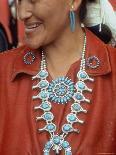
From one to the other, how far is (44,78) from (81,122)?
0.25m

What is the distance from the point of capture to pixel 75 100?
6.79 ft

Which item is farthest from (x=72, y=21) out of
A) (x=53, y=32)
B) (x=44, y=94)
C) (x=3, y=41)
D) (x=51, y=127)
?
(x=3, y=41)

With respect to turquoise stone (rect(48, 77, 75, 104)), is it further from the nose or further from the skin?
the nose

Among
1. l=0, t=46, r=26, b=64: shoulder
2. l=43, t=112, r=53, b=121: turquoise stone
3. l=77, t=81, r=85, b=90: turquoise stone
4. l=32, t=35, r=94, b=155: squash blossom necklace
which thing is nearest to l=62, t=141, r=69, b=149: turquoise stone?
l=32, t=35, r=94, b=155: squash blossom necklace

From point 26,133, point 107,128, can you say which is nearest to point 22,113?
point 26,133

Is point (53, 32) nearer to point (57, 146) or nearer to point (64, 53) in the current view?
point (64, 53)

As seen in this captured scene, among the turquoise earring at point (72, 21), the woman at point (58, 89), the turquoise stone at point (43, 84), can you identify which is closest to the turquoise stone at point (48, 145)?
the woman at point (58, 89)

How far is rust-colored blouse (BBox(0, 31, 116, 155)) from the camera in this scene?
2031 millimetres

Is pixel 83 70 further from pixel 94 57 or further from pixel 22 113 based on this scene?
pixel 22 113

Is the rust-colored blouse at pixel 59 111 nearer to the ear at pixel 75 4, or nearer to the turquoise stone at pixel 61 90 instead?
the turquoise stone at pixel 61 90

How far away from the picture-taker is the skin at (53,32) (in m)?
2.00

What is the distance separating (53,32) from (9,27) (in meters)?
1.71

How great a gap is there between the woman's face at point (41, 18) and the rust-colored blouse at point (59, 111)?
0.16 m

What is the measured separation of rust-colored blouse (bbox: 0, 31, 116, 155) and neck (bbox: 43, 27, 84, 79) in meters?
0.03
